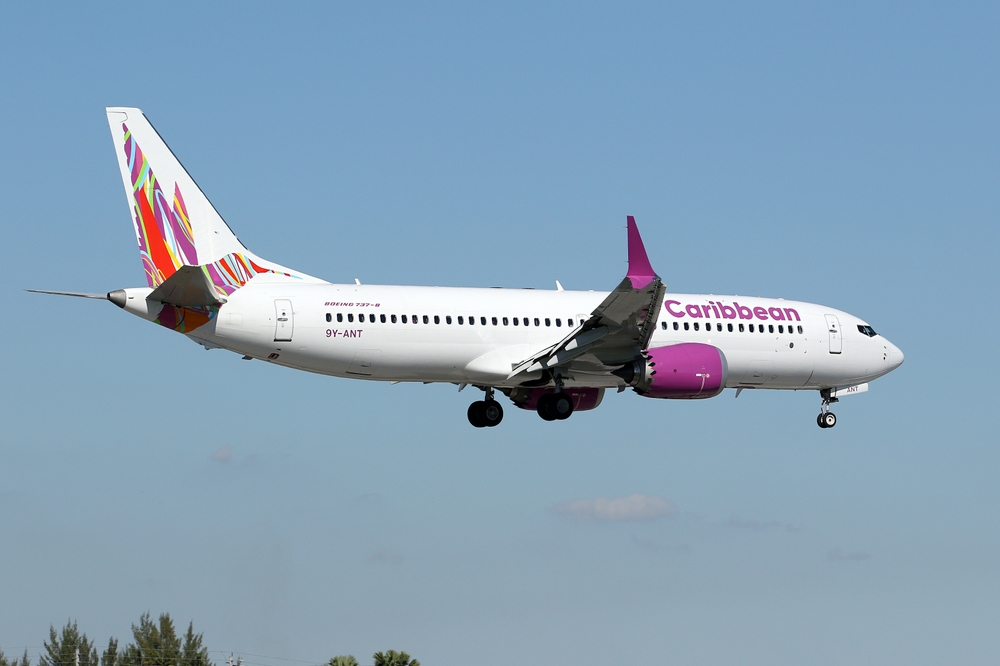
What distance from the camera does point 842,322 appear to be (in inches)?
1843

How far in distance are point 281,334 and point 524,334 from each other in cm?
733

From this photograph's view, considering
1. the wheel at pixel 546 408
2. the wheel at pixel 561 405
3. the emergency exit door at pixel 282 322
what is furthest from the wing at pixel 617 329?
the emergency exit door at pixel 282 322

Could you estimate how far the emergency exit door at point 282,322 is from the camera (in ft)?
123

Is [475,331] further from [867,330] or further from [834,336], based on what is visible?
[867,330]

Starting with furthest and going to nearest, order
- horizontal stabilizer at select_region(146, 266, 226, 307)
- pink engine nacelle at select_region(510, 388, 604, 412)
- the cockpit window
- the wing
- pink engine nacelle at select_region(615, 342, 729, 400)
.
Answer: the cockpit window → pink engine nacelle at select_region(510, 388, 604, 412) → pink engine nacelle at select_region(615, 342, 729, 400) → the wing → horizontal stabilizer at select_region(146, 266, 226, 307)

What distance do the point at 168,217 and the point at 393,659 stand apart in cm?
1983

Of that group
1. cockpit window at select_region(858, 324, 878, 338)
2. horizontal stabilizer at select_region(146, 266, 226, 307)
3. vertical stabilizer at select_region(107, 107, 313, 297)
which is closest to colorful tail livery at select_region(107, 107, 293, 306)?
vertical stabilizer at select_region(107, 107, 313, 297)

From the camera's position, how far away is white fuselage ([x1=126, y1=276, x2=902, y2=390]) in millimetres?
37781

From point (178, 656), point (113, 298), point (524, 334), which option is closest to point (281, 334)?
point (113, 298)

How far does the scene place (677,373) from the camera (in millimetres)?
40875

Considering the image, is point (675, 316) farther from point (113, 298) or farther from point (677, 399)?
point (113, 298)

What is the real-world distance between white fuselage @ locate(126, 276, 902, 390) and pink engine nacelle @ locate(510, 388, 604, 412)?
214 cm

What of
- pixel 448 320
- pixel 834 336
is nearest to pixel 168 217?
pixel 448 320

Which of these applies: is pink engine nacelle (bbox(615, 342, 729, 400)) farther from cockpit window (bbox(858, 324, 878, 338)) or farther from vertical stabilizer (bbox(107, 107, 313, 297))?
vertical stabilizer (bbox(107, 107, 313, 297))
